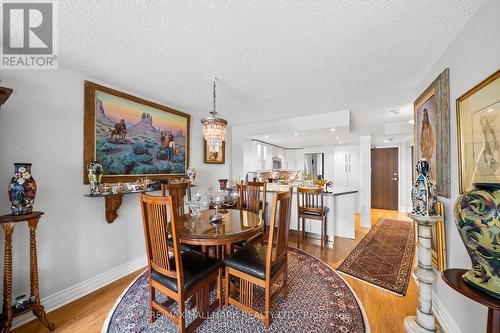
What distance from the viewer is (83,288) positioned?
6.71 feet

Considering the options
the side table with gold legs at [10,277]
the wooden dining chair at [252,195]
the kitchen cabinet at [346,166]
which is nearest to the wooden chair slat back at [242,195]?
the wooden dining chair at [252,195]

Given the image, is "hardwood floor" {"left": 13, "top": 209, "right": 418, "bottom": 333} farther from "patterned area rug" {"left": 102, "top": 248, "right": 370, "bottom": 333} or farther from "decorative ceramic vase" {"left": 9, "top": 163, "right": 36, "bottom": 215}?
"decorative ceramic vase" {"left": 9, "top": 163, "right": 36, "bottom": 215}

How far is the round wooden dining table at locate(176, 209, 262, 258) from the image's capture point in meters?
1.56

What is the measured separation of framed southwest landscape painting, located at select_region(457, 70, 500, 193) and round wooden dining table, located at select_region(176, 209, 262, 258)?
1.57 metres

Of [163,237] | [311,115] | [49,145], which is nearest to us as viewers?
[163,237]

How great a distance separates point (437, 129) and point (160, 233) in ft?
8.28

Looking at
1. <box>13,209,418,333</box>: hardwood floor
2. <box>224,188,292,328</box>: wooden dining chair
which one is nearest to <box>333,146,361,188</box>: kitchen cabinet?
<box>13,209,418,333</box>: hardwood floor

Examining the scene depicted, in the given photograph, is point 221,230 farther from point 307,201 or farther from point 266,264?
point 307,201

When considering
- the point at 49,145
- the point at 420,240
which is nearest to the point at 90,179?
the point at 49,145

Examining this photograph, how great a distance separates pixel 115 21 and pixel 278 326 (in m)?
2.58

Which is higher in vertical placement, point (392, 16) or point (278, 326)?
point (392, 16)

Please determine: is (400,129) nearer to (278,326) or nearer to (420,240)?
(420,240)

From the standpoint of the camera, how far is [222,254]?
6.54ft

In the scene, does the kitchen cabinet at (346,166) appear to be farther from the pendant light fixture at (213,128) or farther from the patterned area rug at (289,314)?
the pendant light fixture at (213,128)
